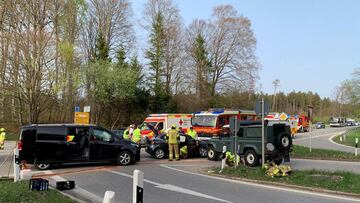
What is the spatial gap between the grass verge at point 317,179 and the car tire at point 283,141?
294cm

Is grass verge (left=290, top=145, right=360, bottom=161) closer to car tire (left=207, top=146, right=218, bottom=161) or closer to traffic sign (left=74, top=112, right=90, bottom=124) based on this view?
car tire (left=207, top=146, right=218, bottom=161)

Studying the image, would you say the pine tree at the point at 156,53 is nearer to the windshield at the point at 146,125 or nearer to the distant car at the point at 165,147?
the windshield at the point at 146,125

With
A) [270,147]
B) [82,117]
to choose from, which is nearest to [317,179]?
[270,147]

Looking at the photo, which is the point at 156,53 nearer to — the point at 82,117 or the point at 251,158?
the point at 82,117

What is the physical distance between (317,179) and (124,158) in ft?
29.1

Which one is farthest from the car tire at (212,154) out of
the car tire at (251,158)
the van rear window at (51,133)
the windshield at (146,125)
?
the windshield at (146,125)

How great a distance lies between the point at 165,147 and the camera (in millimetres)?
21828

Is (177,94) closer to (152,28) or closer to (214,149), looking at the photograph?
(152,28)

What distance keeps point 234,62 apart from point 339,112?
77042mm

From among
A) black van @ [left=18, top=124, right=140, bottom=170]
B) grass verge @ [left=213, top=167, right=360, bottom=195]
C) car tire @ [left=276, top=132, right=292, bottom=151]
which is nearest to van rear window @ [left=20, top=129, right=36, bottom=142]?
black van @ [left=18, top=124, right=140, bottom=170]

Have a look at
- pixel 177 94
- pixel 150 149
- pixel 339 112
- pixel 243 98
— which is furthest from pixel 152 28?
pixel 339 112

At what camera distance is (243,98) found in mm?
59812

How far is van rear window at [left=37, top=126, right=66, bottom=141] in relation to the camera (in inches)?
661

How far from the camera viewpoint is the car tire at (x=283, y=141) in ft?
56.0
